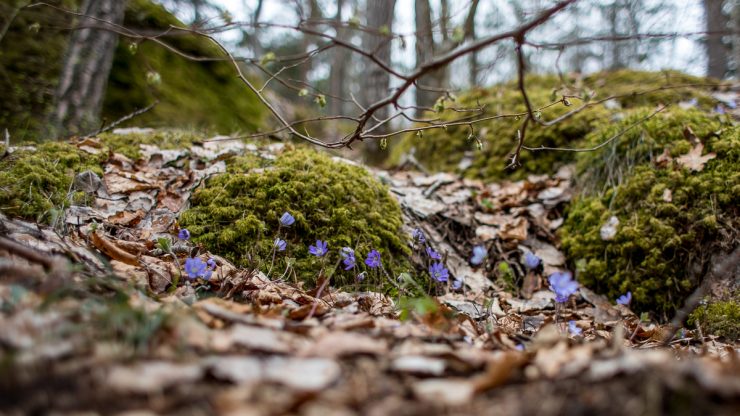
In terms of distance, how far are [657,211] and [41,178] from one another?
376cm

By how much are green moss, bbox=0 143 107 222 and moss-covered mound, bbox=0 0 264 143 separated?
1098 mm

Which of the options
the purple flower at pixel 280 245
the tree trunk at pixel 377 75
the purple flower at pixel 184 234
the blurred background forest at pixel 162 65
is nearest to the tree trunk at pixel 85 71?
the blurred background forest at pixel 162 65

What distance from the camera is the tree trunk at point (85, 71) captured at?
13.7 feet

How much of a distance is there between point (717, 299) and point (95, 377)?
307 cm

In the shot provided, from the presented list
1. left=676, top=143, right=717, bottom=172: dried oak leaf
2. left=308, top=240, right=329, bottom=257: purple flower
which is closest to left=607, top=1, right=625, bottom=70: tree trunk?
left=676, top=143, right=717, bottom=172: dried oak leaf

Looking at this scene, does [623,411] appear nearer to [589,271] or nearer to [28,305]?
[28,305]

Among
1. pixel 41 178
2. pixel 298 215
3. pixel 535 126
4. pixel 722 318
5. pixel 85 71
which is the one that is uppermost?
pixel 85 71

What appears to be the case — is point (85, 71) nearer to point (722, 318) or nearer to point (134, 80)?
point (134, 80)

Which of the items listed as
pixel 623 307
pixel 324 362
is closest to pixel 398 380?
pixel 324 362

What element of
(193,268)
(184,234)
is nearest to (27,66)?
(184,234)

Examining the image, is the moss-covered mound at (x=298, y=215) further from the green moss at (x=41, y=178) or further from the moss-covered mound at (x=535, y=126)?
the moss-covered mound at (x=535, y=126)

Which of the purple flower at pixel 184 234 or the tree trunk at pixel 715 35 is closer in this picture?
the purple flower at pixel 184 234

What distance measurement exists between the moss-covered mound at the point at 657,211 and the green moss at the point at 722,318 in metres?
0.20

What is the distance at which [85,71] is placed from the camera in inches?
168
